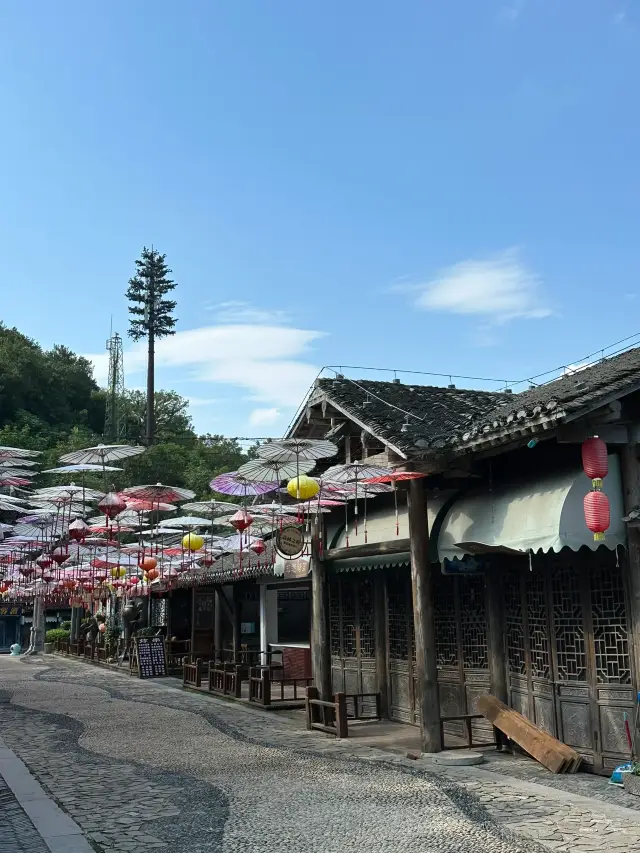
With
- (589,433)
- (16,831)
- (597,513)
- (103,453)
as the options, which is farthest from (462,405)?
(16,831)

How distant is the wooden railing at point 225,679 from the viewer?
22.2 meters

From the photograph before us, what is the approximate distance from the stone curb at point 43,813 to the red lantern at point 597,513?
648 cm

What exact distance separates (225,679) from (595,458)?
51.1 ft

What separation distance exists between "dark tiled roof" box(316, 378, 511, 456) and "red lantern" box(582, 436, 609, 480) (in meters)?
2.72

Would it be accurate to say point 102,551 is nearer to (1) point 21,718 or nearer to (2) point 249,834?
(1) point 21,718

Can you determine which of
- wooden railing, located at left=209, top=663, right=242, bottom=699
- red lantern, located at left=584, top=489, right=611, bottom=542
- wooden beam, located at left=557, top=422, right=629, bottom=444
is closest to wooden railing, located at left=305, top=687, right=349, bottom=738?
wooden railing, located at left=209, top=663, right=242, bottom=699

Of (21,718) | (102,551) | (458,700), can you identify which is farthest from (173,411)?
(458,700)

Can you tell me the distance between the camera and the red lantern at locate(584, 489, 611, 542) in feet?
32.4

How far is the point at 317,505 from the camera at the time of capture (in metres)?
15.9

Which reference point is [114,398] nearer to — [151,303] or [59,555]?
[151,303]

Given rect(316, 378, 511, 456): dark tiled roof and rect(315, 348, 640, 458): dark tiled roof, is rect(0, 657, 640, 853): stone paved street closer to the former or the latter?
rect(315, 348, 640, 458): dark tiled roof

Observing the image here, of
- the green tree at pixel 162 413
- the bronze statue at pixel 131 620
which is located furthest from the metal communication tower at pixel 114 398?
the bronze statue at pixel 131 620

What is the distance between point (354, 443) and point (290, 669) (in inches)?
421

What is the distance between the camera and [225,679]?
2283 cm
